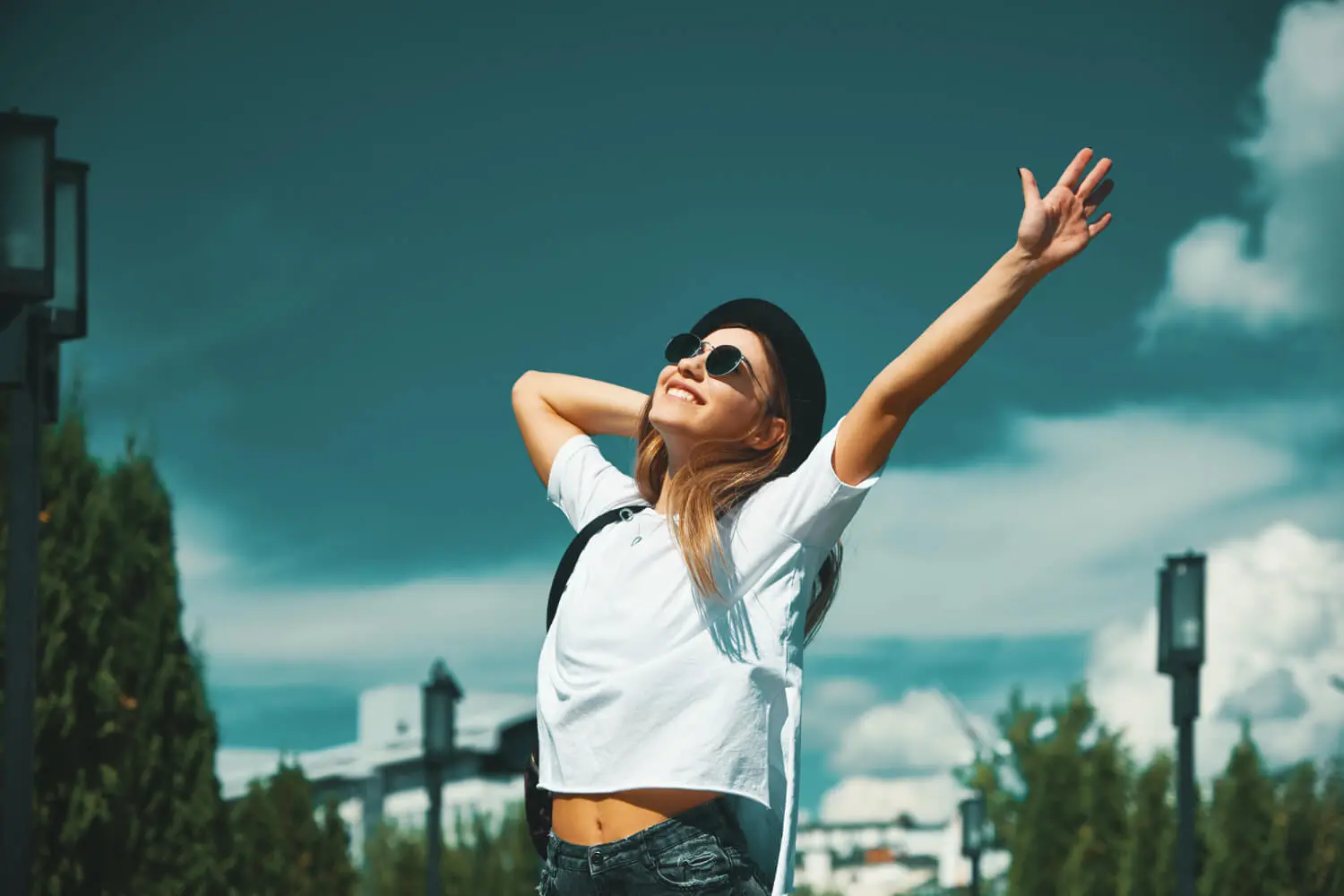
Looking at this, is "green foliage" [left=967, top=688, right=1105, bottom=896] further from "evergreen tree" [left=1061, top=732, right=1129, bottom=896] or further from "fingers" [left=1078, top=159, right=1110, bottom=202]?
"fingers" [left=1078, top=159, right=1110, bottom=202]

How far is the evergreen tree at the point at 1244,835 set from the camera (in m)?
19.4

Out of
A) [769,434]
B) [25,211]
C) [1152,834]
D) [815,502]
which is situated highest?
[25,211]

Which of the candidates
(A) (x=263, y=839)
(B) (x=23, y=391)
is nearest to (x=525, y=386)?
(B) (x=23, y=391)

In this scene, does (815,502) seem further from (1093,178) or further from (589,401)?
(589,401)

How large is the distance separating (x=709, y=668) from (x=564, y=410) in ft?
3.01

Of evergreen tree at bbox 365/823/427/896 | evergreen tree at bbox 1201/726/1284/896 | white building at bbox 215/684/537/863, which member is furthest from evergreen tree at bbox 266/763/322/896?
white building at bbox 215/684/537/863

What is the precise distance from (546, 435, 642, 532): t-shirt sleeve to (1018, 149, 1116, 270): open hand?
0.99m

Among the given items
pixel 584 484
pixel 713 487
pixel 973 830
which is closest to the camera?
pixel 713 487

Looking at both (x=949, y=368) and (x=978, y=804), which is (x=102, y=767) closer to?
(x=949, y=368)

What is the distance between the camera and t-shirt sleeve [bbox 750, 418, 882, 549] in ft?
8.25

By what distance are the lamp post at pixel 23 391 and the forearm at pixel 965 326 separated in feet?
10.9

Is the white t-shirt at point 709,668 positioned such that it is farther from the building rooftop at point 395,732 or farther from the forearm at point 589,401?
the building rooftop at point 395,732

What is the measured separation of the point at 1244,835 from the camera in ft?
63.9

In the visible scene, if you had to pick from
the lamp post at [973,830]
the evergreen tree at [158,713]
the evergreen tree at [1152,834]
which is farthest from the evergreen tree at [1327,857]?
the evergreen tree at [158,713]
